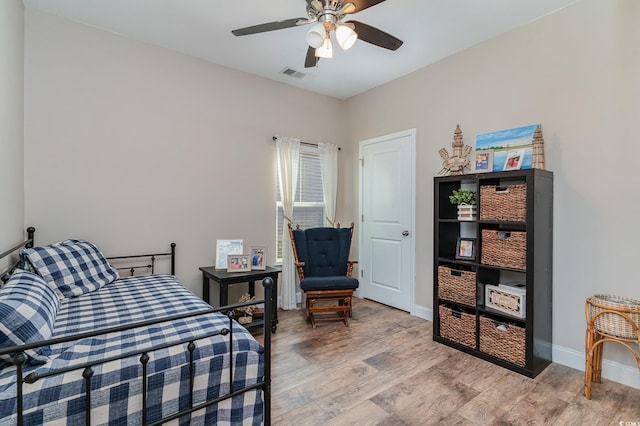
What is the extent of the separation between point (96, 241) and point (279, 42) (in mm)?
2511

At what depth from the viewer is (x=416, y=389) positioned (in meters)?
2.14

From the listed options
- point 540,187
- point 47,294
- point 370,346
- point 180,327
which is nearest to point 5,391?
point 180,327

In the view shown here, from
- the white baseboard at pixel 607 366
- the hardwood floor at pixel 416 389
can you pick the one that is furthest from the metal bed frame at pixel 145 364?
the white baseboard at pixel 607 366

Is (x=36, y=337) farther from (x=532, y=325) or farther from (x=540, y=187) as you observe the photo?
(x=540, y=187)

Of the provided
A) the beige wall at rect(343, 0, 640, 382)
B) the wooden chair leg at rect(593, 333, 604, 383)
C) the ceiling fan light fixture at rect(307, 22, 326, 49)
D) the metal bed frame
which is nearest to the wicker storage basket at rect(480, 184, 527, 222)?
the beige wall at rect(343, 0, 640, 382)

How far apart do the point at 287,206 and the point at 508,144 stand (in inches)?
95.2

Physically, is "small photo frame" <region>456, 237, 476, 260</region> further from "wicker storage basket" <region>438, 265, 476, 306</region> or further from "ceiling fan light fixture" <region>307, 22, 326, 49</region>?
"ceiling fan light fixture" <region>307, 22, 326, 49</region>

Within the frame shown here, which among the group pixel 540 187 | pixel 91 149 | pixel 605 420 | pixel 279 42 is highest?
pixel 279 42

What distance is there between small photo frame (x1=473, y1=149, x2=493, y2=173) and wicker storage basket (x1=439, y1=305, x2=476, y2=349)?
131 centimetres

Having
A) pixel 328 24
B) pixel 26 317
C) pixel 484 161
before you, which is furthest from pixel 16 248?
pixel 484 161

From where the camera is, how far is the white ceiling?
2.46 m

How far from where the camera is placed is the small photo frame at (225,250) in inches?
128

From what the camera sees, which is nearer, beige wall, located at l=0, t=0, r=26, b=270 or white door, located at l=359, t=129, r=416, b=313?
beige wall, located at l=0, t=0, r=26, b=270

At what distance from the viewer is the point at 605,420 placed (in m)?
1.83
